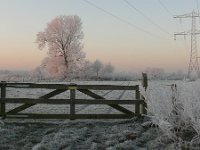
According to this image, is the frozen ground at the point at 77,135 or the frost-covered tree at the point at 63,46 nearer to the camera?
the frozen ground at the point at 77,135

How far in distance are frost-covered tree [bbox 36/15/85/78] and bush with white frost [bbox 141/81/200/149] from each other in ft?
217

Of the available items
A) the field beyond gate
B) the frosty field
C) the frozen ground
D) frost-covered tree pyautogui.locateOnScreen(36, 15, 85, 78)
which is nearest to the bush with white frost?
the frosty field

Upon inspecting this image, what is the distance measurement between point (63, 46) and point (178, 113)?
7069cm

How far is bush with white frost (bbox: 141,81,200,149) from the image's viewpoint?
8.86 metres

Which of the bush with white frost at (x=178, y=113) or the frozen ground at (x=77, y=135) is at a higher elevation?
the bush with white frost at (x=178, y=113)

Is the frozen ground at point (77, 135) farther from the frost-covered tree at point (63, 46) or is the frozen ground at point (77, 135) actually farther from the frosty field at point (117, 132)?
the frost-covered tree at point (63, 46)

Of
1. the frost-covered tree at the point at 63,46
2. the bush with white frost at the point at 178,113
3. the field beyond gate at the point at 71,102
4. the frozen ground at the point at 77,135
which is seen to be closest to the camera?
the bush with white frost at the point at 178,113

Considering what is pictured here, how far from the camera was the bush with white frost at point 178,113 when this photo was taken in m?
8.86

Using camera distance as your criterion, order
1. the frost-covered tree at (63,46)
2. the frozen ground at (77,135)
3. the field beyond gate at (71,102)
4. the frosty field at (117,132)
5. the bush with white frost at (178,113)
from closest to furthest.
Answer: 1. the bush with white frost at (178,113)
2. the frosty field at (117,132)
3. the frozen ground at (77,135)
4. the field beyond gate at (71,102)
5. the frost-covered tree at (63,46)

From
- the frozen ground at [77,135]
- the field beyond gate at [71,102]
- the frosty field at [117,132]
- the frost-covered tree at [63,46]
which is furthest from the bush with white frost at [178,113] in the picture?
the frost-covered tree at [63,46]

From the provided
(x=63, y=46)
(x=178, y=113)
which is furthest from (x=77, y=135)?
(x=63, y=46)

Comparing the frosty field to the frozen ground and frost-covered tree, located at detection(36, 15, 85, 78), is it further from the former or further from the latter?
frost-covered tree, located at detection(36, 15, 85, 78)

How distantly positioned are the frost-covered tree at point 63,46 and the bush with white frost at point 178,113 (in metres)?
66.3

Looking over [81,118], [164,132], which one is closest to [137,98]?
[81,118]
